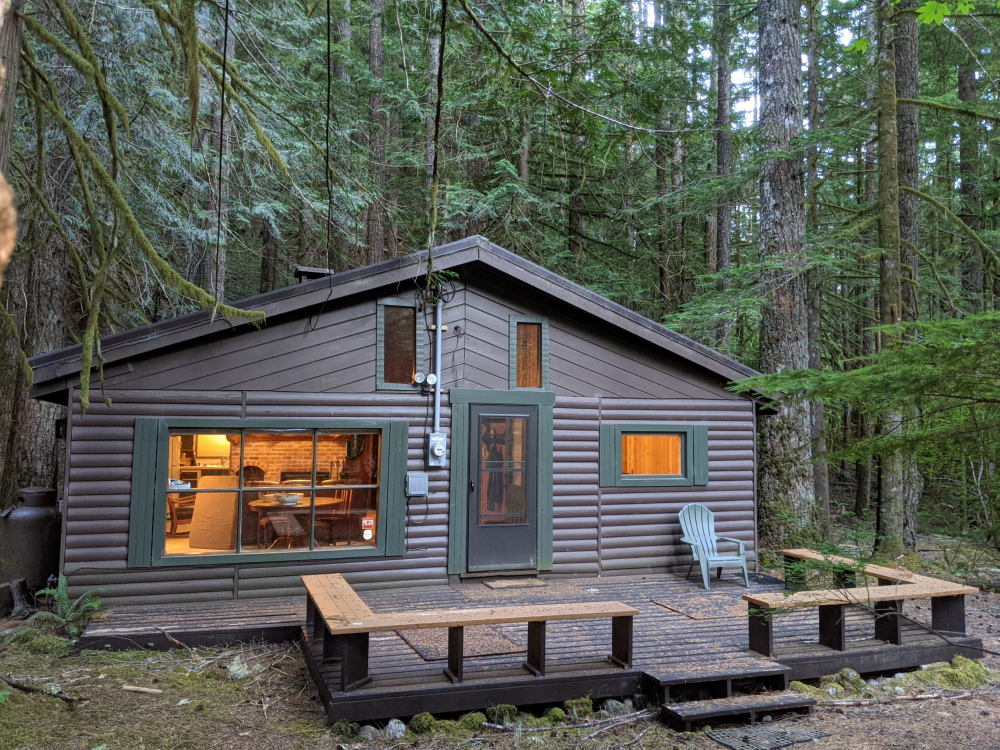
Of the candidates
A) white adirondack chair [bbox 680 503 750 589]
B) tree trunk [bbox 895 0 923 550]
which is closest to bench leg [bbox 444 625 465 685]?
white adirondack chair [bbox 680 503 750 589]

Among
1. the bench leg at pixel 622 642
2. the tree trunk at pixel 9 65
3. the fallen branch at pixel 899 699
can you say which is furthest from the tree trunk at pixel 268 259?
the fallen branch at pixel 899 699

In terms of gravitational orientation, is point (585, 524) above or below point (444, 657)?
above

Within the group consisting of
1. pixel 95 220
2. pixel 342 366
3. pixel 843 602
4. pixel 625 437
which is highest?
pixel 95 220

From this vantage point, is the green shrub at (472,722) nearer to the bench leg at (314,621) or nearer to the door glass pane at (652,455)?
the bench leg at (314,621)

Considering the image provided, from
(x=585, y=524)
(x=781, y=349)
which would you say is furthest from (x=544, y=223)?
(x=585, y=524)

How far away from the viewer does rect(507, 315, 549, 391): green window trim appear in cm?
830

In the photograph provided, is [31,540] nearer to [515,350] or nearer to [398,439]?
[398,439]

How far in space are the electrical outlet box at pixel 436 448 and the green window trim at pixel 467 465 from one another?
0.15 metres

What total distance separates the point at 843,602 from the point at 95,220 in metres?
5.91

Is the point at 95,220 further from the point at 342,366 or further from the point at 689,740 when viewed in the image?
the point at 689,740

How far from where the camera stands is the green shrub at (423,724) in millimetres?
4570

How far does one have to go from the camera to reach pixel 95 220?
4578mm

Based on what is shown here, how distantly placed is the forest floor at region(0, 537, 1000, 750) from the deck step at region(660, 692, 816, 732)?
0.08 m

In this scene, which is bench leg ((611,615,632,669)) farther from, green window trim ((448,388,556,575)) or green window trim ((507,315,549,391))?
green window trim ((507,315,549,391))
